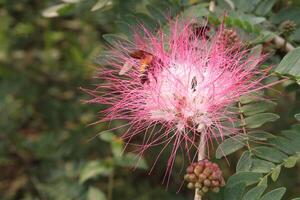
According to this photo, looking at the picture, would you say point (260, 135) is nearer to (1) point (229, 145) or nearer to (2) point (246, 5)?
(1) point (229, 145)

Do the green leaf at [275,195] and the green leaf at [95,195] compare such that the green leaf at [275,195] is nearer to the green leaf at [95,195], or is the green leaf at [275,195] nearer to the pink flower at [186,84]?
the pink flower at [186,84]

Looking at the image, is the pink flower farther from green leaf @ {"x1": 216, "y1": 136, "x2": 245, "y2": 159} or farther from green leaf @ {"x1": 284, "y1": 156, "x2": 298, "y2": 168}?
green leaf @ {"x1": 284, "y1": 156, "x2": 298, "y2": 168}

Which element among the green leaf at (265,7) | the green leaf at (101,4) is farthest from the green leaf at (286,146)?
the green leaf at (101,4)

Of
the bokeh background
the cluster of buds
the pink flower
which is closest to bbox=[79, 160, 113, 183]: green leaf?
the bokeh background

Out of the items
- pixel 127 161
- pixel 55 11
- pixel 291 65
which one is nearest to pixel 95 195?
pixel 127 161

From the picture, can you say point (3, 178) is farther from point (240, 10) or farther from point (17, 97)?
point (240, 10)
